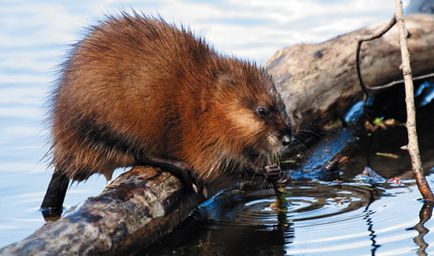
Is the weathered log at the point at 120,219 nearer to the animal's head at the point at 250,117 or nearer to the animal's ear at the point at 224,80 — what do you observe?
the animal's head at the point at 250,117

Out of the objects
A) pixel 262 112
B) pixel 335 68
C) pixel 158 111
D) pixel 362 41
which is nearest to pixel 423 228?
pixel 262 112

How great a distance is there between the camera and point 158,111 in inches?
242

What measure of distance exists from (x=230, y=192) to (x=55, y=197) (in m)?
1.17

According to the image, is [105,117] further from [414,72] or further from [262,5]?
[262,5]

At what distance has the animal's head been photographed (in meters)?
6.16

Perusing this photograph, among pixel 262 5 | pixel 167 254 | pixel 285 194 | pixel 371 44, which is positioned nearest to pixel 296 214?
pixel 285 194

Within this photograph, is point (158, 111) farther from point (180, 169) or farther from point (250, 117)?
point (250, 117)

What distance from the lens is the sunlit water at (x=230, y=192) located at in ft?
19.2

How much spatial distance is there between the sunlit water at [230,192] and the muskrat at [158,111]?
1.33 ft

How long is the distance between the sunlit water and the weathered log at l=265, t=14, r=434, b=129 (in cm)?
110

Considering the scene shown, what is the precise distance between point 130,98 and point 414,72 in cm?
301

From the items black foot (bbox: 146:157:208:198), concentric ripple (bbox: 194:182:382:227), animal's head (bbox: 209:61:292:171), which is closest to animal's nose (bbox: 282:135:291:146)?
animal's head (bbox: 209:61:292:171)

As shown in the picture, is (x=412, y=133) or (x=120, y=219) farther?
(x=412, y=133)

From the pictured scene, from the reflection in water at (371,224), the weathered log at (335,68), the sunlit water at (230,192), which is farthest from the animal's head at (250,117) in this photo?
the weathered log at (335,68)
